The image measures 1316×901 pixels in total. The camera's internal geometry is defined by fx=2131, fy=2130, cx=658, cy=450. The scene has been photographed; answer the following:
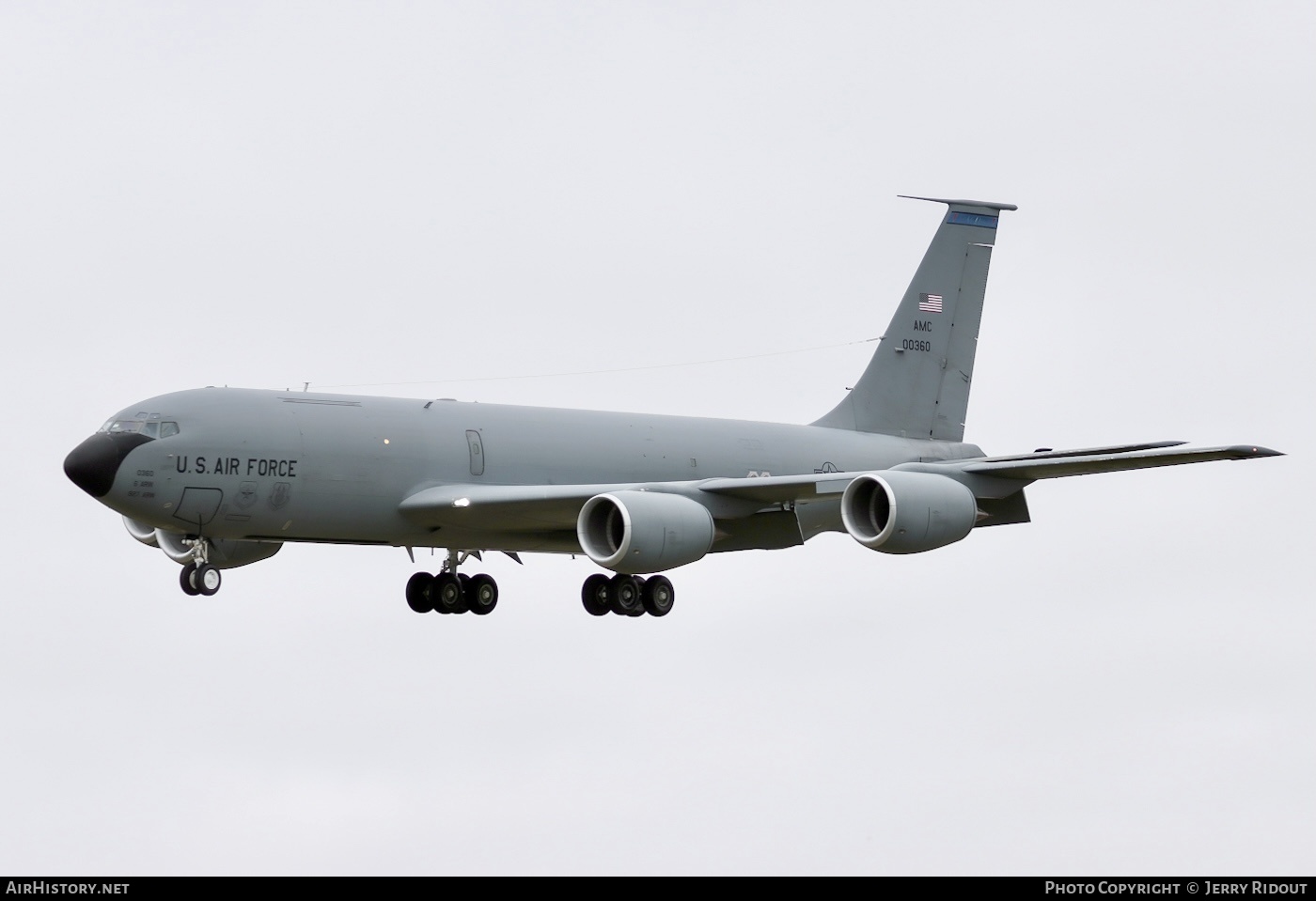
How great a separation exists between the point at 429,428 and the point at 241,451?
3.45m

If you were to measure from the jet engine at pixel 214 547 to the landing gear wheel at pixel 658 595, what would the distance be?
21.3 feet

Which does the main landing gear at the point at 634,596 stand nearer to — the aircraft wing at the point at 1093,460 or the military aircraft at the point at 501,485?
the military aircraft at the point at 501,485

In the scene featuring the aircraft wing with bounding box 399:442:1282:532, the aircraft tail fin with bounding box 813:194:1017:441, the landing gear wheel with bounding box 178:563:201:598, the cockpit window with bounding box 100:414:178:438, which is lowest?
the landing gear wheel with bounding box 178:563:201:598

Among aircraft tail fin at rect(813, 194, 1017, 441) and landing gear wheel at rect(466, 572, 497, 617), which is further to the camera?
aircraft tail fin at rect(813, 194, 1017, 441)

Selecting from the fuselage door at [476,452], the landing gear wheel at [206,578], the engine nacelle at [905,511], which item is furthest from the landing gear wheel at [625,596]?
the landing gear wheel at [206,578]

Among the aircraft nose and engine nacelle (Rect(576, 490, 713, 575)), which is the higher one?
the aircraft nose

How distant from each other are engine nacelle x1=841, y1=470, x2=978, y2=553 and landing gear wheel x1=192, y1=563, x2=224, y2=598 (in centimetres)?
991

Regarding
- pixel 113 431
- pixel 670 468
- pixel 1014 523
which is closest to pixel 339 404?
pixel 113 431

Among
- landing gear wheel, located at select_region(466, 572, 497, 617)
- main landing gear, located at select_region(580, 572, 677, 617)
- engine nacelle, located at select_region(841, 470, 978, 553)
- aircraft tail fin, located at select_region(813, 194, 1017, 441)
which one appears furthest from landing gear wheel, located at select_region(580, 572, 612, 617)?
aircraft tail fin, located at select_region(813, 194, 1017, 441)

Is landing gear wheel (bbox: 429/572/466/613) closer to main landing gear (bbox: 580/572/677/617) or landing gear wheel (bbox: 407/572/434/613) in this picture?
landing gear wheel (bbox: 407/572/434/613)

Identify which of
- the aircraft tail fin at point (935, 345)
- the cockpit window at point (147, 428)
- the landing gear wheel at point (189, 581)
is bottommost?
the landing gear wheel at point (189, 581)

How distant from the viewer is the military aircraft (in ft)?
107

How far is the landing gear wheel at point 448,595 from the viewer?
124 ft

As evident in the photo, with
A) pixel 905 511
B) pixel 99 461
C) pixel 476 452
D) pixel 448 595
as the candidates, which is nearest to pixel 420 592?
pixel 448 595
